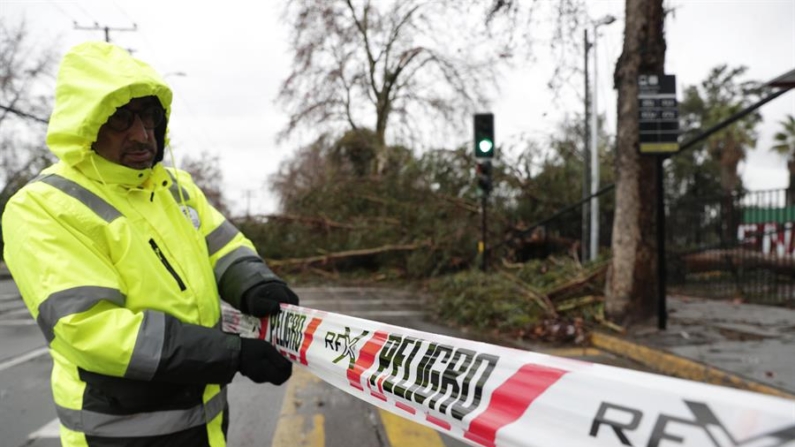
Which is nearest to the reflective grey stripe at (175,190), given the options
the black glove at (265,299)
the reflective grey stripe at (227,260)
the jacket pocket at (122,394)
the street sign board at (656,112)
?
the reflective grey stripe at (227,260)

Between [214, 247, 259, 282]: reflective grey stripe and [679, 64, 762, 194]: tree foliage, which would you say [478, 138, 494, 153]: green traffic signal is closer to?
[214, 247, 259, 282]: reflective grey stripe

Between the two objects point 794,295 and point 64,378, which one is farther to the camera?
point 794,295

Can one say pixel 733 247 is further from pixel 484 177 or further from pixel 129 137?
pixel 129 137

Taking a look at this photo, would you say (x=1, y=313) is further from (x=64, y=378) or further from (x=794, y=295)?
(x=794, y=295)

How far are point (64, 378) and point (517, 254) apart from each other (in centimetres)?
1348

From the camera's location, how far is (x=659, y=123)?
6848mm

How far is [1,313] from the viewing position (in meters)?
10.9

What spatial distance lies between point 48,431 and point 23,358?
3.13 metres

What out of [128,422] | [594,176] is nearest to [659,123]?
[128,422]

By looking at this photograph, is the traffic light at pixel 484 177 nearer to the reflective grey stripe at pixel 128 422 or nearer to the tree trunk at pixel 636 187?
the tree trunk at pixel 636 187

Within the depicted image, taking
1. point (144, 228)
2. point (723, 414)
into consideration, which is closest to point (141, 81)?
point (144, 228)

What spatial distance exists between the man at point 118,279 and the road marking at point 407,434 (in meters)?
2.07

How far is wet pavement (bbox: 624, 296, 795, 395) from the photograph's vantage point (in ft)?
16.9

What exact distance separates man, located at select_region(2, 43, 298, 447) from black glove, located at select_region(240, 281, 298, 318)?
196 millimetres
